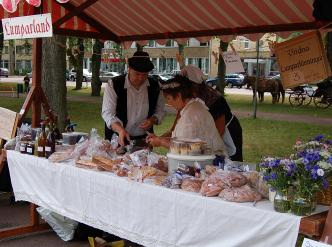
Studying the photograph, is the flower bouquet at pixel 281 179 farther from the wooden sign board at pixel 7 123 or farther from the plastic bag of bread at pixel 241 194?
the wooden sign board at pixel 7 123

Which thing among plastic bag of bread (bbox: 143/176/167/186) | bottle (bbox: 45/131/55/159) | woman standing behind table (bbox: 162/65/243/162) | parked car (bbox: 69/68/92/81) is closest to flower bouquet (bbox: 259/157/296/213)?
plastic bag of bread (bbox: 143/176/167/186)

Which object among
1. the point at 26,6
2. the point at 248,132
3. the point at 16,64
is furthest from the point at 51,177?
the point at 16,64

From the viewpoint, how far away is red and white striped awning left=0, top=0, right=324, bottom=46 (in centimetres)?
454

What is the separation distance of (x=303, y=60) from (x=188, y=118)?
1.46 meters

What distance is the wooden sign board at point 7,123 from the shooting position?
4.62 metres

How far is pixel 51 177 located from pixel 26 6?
218 centimetres

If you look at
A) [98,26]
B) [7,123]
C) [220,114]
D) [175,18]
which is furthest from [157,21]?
[7,123]

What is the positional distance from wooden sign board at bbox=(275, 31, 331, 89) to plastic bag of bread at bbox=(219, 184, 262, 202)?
5.74 ft

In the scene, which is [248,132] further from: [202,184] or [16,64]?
[16,64]

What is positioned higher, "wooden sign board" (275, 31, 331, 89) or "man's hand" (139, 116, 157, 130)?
"wooden sign board" (275, 31, 331, 89)

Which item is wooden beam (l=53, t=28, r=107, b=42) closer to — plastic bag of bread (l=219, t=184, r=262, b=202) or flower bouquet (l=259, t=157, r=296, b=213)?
plastic bag of bread (l=219, t=184, r=262, b=202)

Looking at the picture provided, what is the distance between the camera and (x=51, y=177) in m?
3.80

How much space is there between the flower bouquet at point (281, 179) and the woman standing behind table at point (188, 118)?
986 millimetres

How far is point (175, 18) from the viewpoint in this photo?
531 centimetres
